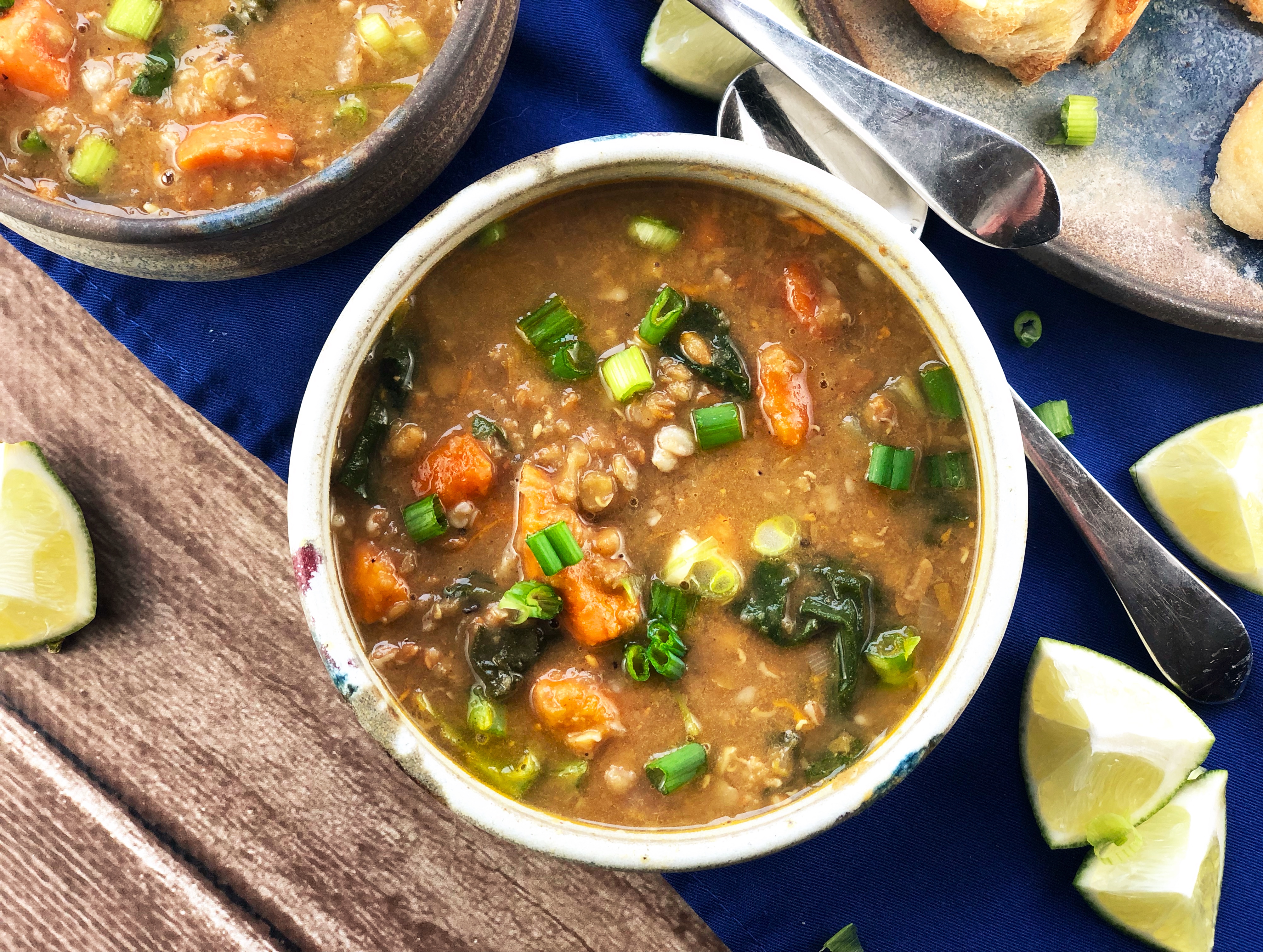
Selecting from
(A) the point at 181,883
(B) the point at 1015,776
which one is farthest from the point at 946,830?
(A) the point at 181,883

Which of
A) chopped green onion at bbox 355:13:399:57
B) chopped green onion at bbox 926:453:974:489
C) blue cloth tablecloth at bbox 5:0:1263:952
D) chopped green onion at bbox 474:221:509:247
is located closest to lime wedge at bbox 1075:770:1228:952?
blue cloth tablecloth at bbox 5:0:1263:952

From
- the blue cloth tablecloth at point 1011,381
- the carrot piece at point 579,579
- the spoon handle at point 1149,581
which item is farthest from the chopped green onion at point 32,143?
the spoon handle at point 1149,581

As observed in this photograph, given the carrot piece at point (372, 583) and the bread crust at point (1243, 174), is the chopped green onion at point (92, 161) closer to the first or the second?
the carrot piece at point (372, 583)

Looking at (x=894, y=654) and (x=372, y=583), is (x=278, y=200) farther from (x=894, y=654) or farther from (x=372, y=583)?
(x=894, y=654)

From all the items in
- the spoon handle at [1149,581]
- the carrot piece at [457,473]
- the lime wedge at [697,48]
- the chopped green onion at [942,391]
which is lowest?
the spoon handle at [1149,581]

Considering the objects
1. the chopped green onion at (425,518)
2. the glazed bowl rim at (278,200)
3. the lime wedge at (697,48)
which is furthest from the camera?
the lime wedge at (697,48)
